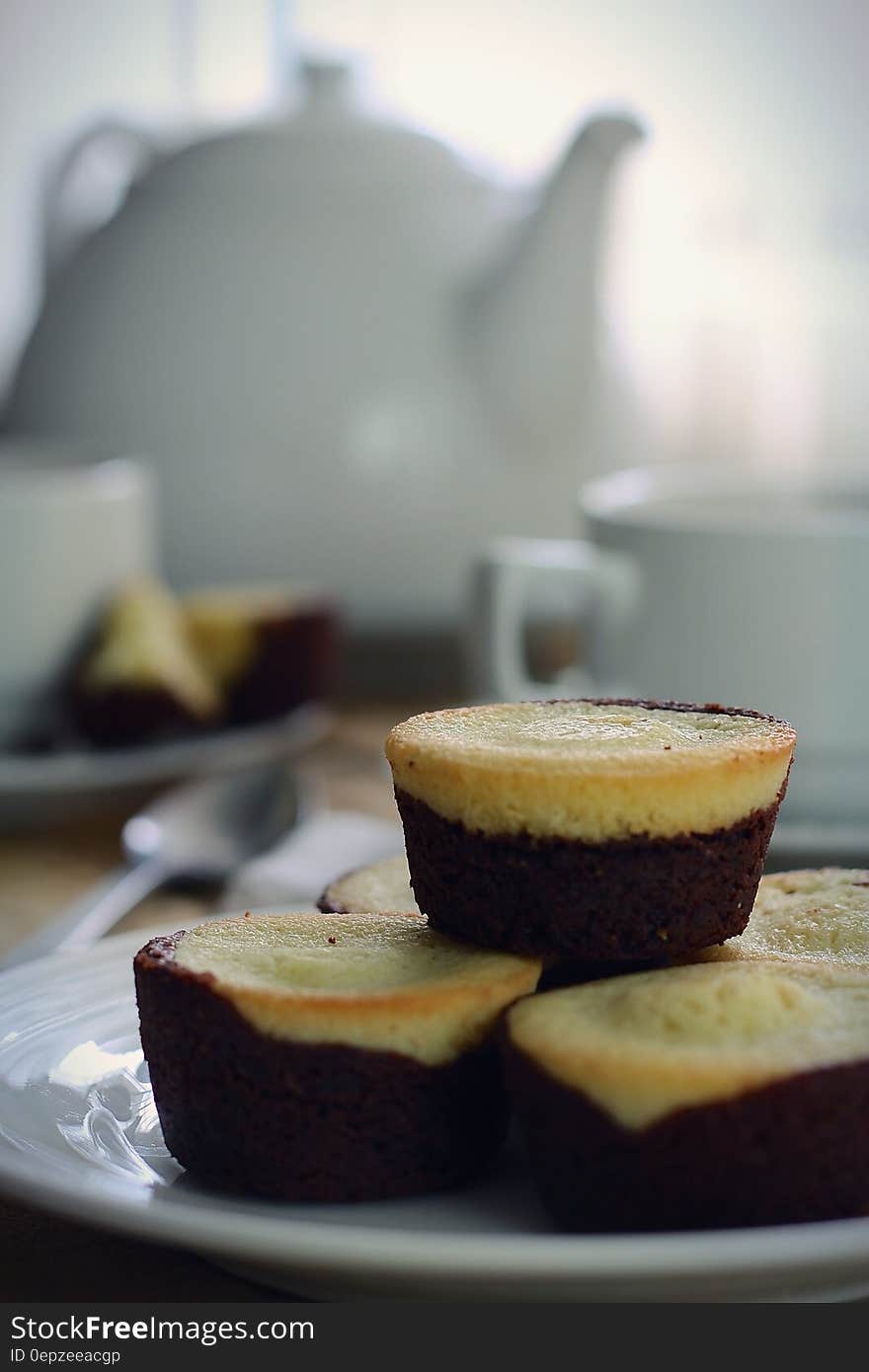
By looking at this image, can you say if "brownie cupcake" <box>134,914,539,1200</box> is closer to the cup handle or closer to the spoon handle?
the spoon handle

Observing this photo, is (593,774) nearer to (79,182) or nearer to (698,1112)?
(698,1112)

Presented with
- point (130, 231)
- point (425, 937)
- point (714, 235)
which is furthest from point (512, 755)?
point (714, 235)

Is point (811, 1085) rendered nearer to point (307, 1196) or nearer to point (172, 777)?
point (307, 1196)

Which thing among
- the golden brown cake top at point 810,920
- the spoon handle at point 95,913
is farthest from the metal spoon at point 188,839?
the golden brown cake top at point 810,920

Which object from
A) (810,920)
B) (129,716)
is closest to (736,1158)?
(810,920)

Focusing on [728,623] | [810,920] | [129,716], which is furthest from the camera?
[129,716]

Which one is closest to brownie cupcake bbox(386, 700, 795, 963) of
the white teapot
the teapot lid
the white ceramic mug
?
the white ceramic mug

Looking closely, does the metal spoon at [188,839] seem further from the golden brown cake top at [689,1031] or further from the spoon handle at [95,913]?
the golden brown cake top at [689,1031]
